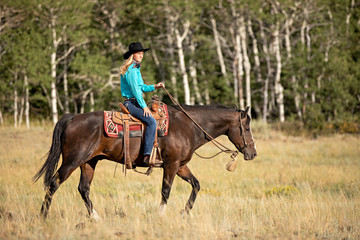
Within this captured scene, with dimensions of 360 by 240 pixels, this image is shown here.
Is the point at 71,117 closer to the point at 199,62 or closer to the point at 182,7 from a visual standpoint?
the point at 182,7

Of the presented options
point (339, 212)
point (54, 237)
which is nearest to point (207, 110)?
point (339, 212)

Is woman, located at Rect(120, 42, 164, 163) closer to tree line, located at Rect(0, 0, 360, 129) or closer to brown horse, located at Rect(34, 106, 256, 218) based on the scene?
brown horse, located at Rect(34, 106, 256, 218)

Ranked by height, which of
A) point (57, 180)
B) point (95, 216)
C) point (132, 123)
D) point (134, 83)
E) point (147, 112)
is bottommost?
point (95, 216)

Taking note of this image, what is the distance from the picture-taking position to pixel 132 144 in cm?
725

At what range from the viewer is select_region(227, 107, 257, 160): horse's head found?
25.5 feet

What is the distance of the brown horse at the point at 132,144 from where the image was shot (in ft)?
23.1

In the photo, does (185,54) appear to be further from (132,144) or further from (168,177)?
(168,177)

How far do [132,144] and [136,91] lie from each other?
0.89 meters

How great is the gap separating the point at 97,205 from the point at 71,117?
164cm

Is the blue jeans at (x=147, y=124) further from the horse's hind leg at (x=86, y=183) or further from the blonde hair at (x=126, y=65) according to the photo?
the horse's hind leg at (x=86, y=183)

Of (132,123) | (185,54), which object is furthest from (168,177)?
(185,54)

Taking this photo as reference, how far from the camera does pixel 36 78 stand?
25.3 m

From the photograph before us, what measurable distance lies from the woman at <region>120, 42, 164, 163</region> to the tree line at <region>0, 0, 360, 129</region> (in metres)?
19.2

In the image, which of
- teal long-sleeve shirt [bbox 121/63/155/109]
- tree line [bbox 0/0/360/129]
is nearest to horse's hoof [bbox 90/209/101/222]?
teal long-sleeve shirt [bbox 121/63/155/109]
